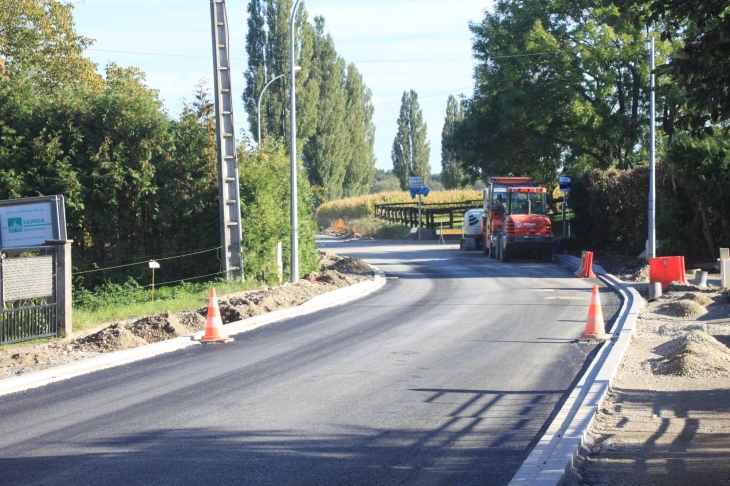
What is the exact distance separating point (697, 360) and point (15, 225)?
11288mm

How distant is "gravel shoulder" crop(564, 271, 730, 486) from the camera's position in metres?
6.19

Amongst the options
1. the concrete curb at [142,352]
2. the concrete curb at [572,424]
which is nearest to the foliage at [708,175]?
the concrete curb at [142,352]

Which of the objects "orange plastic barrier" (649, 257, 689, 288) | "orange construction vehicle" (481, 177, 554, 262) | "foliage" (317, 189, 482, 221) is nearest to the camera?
"orange plastic barrier" (649, 257, 689, 288)

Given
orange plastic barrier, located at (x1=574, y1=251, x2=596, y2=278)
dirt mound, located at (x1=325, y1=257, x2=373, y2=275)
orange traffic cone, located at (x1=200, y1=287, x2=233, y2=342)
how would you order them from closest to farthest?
orange traffic cone, located at (x1=200, y1=287, x2=233, y2=342) → orange plastic barrier, located at (x1=574, y1=251, x2=596, y2=278) → dirt mound, located at (x1=325, y1=257, x2=373, y2=275)

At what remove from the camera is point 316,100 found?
194 feet

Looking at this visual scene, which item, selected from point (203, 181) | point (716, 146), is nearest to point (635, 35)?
point (716, 146)

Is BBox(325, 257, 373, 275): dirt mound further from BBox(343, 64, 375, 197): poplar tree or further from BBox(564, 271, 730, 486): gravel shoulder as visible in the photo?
BBox(343, 64, 375, 197): poplar tree

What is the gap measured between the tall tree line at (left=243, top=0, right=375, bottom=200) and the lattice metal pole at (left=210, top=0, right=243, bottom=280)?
2213cm

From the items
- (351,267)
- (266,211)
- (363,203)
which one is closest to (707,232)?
(351,267)

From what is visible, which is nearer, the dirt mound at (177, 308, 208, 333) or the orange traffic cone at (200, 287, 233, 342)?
the orange traffic cone at (200, 287, 233, 342)

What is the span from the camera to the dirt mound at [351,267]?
27094 millimetres

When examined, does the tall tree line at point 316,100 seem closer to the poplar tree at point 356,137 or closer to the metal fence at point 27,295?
the poplar tree at point 356,137

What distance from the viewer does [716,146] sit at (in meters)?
22.3

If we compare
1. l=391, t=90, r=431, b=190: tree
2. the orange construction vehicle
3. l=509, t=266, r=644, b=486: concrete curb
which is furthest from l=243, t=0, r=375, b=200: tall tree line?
l=509, t=266, r=644, b=486: concrete curb
